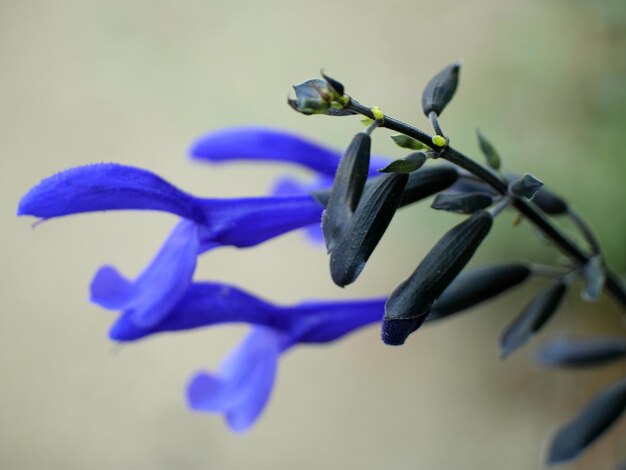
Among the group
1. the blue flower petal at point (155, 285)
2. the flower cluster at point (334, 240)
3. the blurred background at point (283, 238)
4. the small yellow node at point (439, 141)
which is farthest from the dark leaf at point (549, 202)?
the blurred background at point (283, 238)

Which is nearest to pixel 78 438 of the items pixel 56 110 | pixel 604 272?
pixel 56 110

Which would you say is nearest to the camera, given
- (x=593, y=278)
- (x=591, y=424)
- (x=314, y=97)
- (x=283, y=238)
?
(x=314, y=97)

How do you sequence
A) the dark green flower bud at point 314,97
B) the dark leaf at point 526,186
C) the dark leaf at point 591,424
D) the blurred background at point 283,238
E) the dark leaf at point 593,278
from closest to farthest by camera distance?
the dark green flower bud at point 314,97, the dark leaf at point 526,186, the dark leaf at point 593,278, the dark leaf at point 591,424, the blurred background at point 283,238

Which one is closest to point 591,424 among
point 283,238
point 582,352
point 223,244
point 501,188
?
point 582,352

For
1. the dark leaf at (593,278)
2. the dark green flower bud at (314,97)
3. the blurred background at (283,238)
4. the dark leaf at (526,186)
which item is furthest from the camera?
the blurred background at (283,238)

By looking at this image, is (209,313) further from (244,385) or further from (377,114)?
(377,114)

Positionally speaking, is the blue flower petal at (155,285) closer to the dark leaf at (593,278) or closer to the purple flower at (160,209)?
the purple flower at (160,209)

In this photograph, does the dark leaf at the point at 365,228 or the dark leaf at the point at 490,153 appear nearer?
the dark leaf at the point at 365,228
